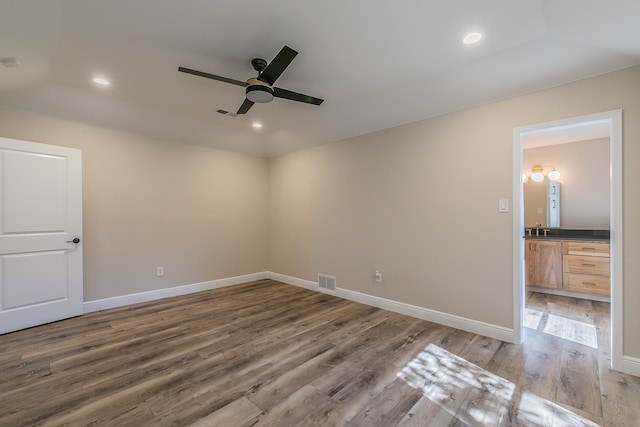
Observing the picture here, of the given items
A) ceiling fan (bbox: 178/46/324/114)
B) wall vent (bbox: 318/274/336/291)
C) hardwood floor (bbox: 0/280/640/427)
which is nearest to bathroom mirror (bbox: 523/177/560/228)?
hardwood floor (bbox: 0/280/640/427)

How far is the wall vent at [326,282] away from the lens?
4438mm

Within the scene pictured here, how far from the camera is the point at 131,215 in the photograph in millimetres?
3975

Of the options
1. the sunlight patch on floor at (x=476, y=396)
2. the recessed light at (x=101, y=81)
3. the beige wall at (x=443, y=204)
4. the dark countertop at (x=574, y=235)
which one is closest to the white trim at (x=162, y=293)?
the beige wall at (x=443, y=204)

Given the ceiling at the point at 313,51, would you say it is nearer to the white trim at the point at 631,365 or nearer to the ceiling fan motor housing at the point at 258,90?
the ceiling fan motor housing at the point at 258,90

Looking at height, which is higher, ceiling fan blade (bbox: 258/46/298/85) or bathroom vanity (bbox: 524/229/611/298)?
ceiling fan blade (bbox: 258/46/298/85)

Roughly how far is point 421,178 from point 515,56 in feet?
4.84

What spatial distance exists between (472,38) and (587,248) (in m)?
3.96

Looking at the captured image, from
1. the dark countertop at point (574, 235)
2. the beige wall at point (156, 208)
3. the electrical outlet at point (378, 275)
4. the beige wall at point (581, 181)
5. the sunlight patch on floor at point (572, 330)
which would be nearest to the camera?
the sunlight patch on floor at point (572, 330)

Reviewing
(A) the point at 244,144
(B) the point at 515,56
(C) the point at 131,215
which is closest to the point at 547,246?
(B) the point at 515,56

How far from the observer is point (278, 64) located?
87.0 inches

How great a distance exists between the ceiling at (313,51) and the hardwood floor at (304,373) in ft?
8.25

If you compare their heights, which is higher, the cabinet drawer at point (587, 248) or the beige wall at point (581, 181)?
the beige wall at point (581, 181)

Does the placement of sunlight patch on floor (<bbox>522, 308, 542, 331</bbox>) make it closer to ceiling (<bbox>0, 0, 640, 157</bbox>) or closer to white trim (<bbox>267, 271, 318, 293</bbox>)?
ceiling (<bbox>0, 0, 640, 157</bbox>)

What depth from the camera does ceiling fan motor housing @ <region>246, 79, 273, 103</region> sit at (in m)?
2.38
